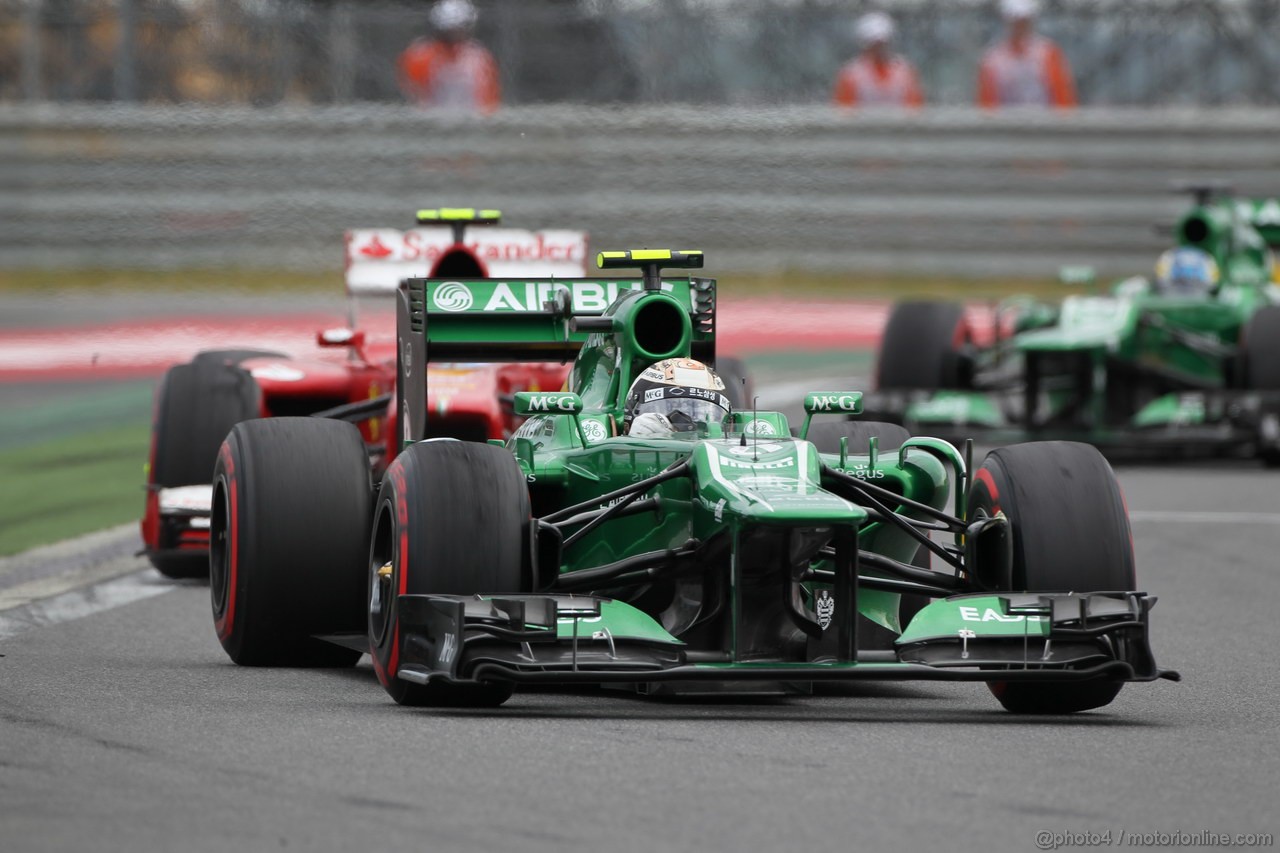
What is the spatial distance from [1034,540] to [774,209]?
1578cm

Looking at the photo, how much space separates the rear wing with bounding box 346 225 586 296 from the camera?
13422 millimetres

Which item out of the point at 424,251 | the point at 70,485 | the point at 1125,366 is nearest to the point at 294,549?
the point at 424,251

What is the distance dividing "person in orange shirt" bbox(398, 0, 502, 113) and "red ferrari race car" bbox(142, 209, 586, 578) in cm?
1056

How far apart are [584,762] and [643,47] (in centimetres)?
1831

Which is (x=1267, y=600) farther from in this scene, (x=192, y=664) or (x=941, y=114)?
(x=941, y=114)

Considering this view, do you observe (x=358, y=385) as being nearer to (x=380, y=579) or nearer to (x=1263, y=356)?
(x=380, y=579)

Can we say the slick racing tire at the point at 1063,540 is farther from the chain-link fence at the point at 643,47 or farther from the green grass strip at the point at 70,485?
the chain-link fence at the point at 643,47

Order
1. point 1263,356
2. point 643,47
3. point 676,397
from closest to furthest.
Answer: point 676,397, point 1263,356, point 643,47

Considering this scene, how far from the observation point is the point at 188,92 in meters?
24.1

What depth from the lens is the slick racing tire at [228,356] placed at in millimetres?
12203

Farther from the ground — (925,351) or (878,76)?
(878,76)

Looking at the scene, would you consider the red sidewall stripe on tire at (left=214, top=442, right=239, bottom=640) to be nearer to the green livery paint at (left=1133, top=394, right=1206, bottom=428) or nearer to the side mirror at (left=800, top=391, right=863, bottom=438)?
the side mirror at (left=800, top=391, right=863, bottom=438)

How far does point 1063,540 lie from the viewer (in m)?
8.20

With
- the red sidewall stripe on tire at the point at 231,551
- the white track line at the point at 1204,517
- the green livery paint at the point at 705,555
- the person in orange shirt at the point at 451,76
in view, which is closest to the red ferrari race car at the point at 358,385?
the green livery paint at the point at 705,555
